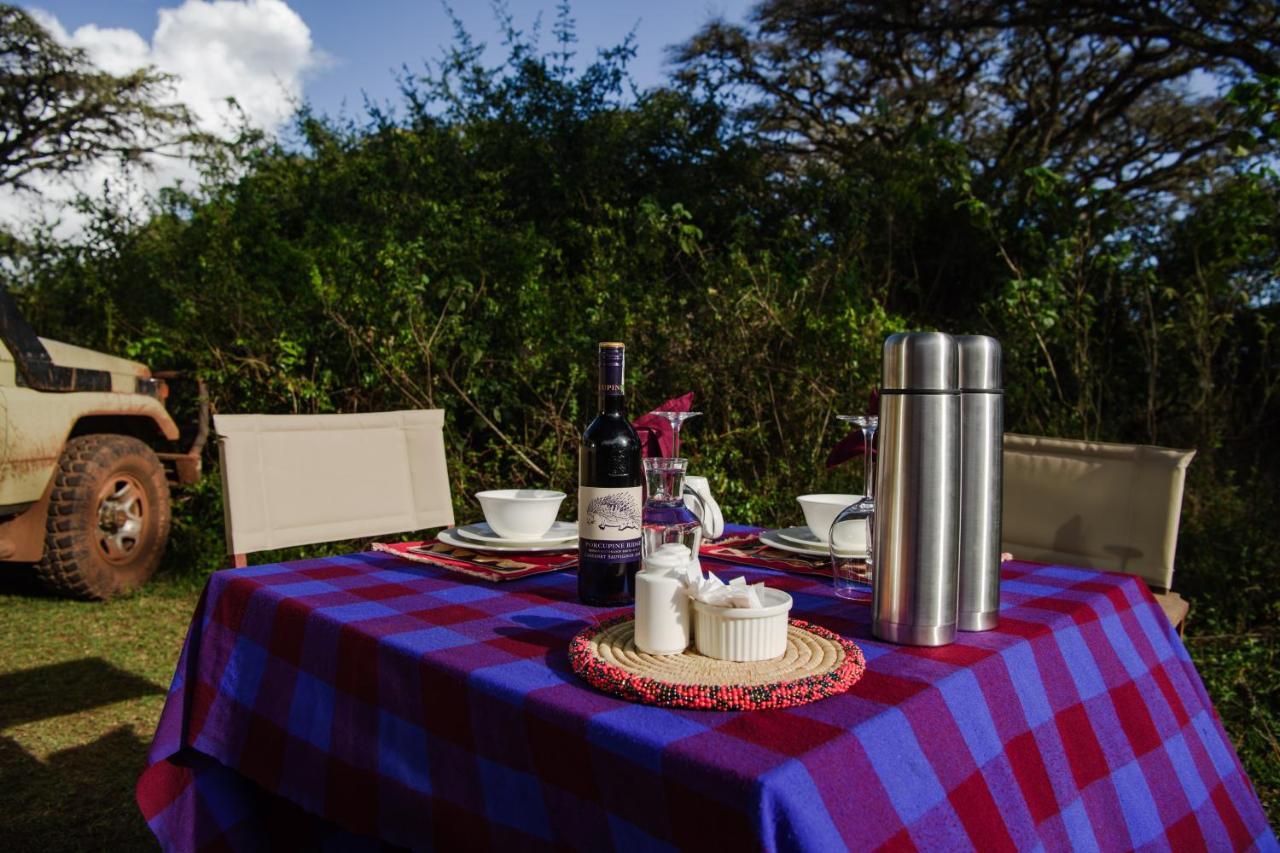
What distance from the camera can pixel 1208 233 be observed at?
13.7 feet

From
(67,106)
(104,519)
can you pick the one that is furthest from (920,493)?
(67,106)

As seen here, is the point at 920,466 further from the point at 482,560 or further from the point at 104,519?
the point at 104,519

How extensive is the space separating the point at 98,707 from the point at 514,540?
2.28 metres

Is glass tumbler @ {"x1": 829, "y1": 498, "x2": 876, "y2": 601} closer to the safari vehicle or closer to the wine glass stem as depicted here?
the wine glass stem

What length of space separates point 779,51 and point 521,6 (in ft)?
7.49

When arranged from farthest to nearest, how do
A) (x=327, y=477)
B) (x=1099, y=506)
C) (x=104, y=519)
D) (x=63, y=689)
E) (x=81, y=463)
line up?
(x=104, y=519) < (x=81, y=463) < (x=63, y=689) < (x=327, y=477) < (x=1099, y=506)

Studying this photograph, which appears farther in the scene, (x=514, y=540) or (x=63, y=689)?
(x=63, y=689)

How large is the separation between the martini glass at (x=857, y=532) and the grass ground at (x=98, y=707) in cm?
170

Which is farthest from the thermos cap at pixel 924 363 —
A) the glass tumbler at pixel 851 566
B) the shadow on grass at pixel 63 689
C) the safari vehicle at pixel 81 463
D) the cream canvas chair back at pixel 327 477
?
the safari vehicle at pixel 81 463

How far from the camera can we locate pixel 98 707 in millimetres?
3197

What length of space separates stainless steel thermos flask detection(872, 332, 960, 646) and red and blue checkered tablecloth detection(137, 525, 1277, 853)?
11cm

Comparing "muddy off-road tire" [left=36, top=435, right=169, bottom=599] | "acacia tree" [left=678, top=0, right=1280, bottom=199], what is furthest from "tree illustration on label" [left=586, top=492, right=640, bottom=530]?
"acacia tree" [left=678, top=0, right=1280, bottom=199]

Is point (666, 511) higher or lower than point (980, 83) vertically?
lower

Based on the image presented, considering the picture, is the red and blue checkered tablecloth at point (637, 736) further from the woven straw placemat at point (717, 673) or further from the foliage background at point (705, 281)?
the foliage background at point (705, 281)
